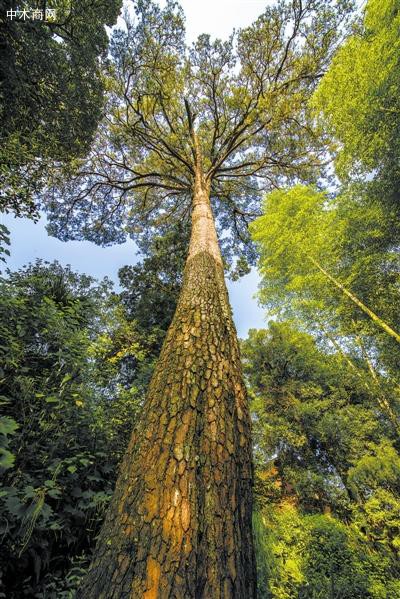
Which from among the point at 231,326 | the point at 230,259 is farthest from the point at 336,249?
the point at 231,326

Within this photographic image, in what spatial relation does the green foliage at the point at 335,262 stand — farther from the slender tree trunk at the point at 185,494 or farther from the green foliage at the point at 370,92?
the slender tree trunk at the point at 185,494

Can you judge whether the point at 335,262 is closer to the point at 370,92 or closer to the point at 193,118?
the point at 370,92

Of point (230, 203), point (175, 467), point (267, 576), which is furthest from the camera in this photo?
point (230, 203)

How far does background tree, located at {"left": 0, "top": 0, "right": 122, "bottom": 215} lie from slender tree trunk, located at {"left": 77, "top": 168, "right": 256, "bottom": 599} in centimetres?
356

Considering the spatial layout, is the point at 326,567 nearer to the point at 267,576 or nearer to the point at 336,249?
the point at 267,576

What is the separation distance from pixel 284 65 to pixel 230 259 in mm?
5943

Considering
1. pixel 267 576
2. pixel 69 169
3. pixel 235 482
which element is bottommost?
pixel 267 576

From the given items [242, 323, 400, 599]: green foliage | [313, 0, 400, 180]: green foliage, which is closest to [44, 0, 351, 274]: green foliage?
[313, 0, 400, 180]: green foliage

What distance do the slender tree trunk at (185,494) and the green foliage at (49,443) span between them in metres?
0.66

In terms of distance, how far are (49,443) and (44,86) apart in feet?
18.5

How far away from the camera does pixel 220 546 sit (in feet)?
3.14

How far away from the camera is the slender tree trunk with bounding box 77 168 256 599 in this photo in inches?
33.7

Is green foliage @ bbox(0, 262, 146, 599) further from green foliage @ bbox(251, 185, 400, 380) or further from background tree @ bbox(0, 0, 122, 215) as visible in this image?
green foliage @ bbox(251, 185, 400, 380)

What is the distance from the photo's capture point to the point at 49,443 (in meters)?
2.47
